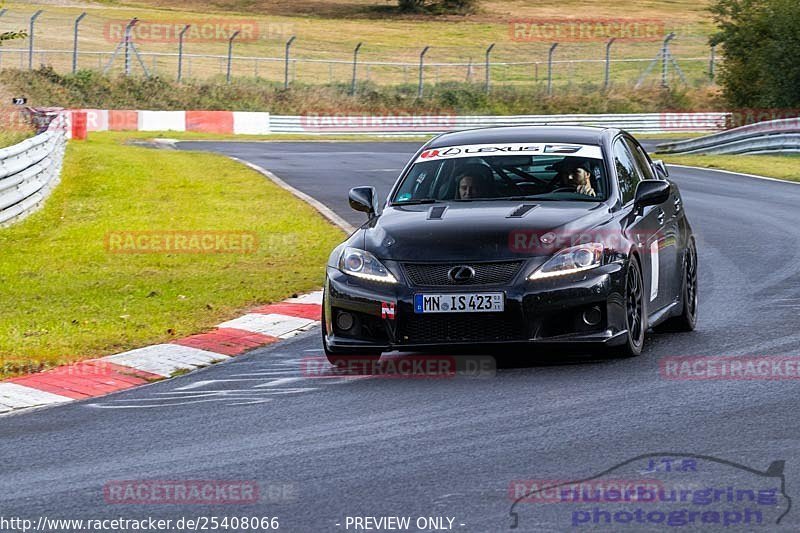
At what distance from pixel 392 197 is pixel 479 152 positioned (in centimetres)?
67

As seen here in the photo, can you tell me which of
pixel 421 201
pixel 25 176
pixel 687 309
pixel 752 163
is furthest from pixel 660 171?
pixel 752 163

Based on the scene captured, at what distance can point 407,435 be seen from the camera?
693 cm

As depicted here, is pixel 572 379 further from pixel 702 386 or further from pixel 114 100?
pixel 114 100

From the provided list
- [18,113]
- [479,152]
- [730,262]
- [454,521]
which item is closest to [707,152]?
[18,113]

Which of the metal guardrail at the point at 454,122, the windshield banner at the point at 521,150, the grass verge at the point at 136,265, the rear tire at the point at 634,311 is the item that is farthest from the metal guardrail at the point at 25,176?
the metal guardrail at the point at 454,122

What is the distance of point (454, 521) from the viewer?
530 cm

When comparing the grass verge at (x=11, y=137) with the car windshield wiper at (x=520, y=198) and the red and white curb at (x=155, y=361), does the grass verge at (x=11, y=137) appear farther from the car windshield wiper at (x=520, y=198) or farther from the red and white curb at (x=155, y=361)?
the car windshield wiper at (x=520, y=198)

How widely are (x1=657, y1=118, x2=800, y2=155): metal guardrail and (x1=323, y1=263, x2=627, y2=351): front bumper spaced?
26675 millimetres

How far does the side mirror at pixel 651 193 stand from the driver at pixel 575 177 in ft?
1.03

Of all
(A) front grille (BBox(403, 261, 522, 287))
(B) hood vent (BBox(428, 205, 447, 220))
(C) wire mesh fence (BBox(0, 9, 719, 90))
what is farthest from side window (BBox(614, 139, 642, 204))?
(C) wire mesh fence (BBox(0, 9, 719, 90))

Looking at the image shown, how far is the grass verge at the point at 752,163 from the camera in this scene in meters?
28.8

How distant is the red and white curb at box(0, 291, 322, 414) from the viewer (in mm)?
8633

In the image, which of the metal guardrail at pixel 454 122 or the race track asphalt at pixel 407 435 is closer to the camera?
the race track asphalt at pixel 407 435

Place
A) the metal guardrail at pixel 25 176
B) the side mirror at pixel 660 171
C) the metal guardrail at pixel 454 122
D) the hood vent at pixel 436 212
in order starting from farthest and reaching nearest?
the metal guardrail at pixel 454 122
the metal guardrail at pixel 25 176
the side mirror at pixel 660 171
the hood vent at pixel 436 212
